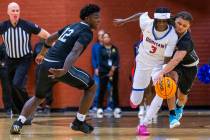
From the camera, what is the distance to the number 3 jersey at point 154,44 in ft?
31.6

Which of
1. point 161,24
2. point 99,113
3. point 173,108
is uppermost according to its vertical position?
point 161,24

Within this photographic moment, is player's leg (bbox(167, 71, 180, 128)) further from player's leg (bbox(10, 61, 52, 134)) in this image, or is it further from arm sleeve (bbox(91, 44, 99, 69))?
arm sleeve (bbox(91, 44, 99, 69))

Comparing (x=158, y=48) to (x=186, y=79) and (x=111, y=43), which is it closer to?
(x=186, y=79)

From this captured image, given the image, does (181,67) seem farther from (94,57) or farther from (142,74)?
(94,57)

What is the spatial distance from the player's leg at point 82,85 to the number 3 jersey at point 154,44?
3.76 ft

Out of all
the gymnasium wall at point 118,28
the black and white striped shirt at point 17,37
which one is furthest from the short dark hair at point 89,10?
the gymnasium wall at point 118,28

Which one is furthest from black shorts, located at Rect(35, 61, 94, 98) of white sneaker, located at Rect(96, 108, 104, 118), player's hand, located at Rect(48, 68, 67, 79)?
white sneaker, located at Rect(96, 108, 104, 118)

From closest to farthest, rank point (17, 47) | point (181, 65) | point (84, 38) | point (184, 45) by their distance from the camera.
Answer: point (84, 38) < point (184, 45) < point (181, 65) < point (17, 47)

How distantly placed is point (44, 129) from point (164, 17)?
3049mm

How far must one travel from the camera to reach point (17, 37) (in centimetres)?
1349

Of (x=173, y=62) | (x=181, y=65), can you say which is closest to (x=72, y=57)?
(x=173, y=62)

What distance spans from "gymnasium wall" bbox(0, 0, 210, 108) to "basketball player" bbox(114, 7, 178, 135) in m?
6.79

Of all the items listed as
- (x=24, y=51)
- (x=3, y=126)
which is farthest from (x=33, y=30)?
(x=3, y=126)

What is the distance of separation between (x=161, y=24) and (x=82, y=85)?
163 cm
